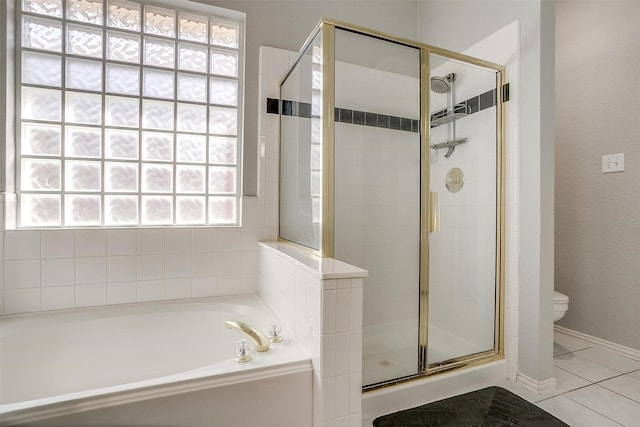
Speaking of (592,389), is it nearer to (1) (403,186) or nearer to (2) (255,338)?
(1) (403,186)

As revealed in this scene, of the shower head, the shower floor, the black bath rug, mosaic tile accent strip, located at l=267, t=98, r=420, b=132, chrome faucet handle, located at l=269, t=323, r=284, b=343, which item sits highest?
the shower head

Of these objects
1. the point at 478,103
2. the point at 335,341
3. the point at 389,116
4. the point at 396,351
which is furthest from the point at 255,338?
the point at 478,103

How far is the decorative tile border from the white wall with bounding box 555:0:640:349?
3.35 ft

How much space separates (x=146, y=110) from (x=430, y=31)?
2.27m

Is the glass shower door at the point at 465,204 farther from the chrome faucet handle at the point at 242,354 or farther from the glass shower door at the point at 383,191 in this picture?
the chrome faucet handle at the point at 242,354

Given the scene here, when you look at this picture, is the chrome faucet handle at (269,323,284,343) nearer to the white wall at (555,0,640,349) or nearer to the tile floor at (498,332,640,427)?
the tile floor at (498,332,640,427)

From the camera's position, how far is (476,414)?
1.47 metres

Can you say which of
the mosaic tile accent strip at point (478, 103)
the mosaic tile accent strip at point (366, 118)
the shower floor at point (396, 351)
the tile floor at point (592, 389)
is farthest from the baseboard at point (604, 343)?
the mosaic tile accent strip at point (366, 118)

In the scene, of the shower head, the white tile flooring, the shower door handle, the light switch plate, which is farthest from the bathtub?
the light switch plate

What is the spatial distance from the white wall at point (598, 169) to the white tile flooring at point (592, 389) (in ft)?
0.86

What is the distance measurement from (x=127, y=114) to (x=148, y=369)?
4.91 feet

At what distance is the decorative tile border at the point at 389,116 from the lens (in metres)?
1.72

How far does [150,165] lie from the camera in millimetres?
1997

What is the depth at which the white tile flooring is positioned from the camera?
4.78 ft
